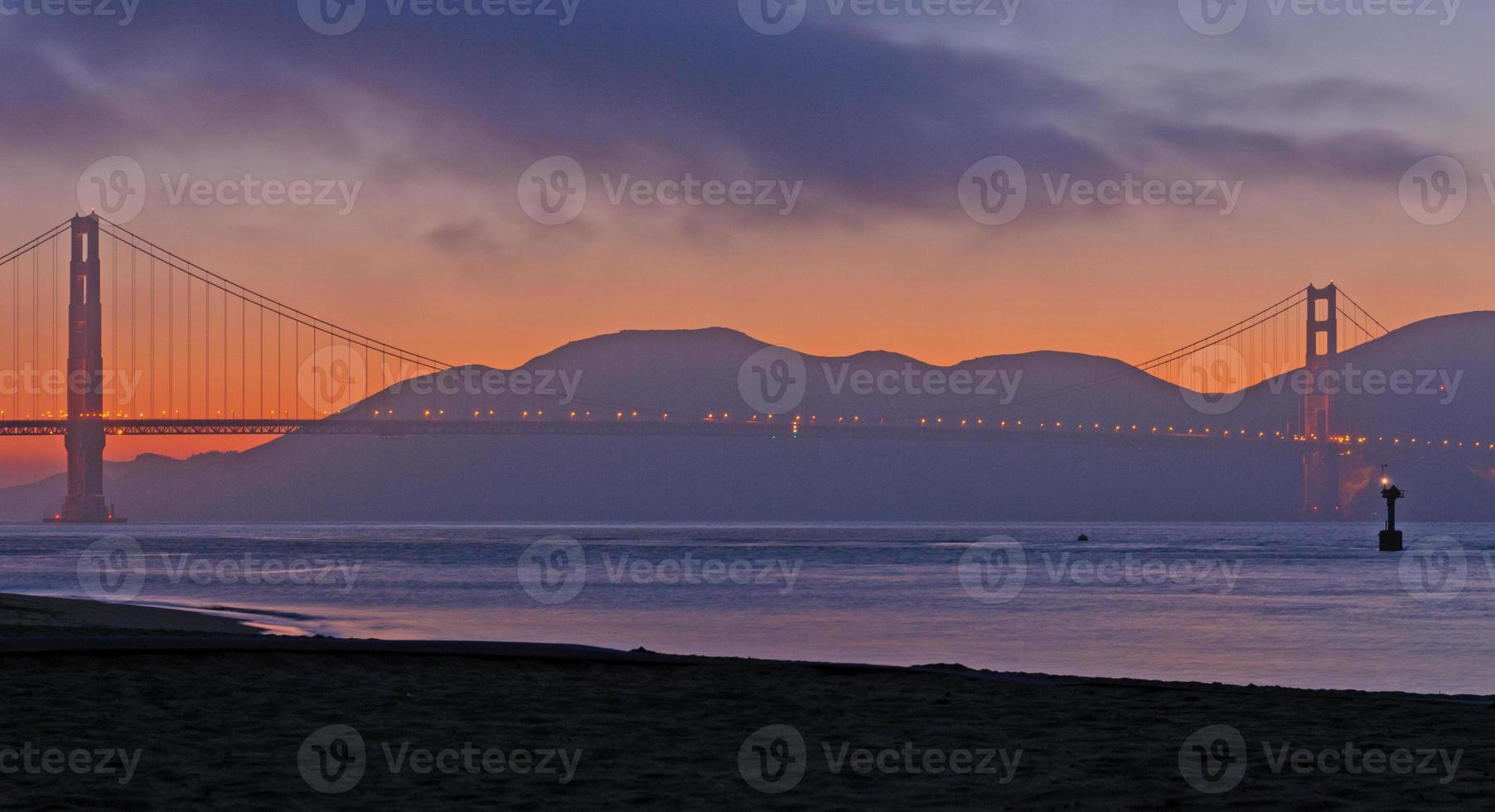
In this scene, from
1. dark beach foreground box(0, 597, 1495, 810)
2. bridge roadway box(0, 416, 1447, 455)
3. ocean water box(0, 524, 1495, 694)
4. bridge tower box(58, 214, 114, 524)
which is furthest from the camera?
bridge tower box(58, 214, 114, 524)

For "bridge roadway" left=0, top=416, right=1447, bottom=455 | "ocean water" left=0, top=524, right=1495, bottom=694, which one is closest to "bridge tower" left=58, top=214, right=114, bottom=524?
"bridge roadway" left=0, top=416, right=1447, bottom=455

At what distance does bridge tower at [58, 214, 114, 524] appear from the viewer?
10831 cm

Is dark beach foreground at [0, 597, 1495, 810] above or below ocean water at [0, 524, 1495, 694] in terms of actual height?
above

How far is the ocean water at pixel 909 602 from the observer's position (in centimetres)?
2427

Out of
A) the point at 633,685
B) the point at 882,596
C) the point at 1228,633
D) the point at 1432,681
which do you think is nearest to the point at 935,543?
the point at 882,596

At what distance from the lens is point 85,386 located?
109 metres

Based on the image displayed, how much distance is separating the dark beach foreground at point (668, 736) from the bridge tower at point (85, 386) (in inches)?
3891

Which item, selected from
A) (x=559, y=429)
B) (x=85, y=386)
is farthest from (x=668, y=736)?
(x=85, y=386)

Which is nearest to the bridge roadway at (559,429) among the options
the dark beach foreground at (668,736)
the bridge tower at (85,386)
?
the bridge tower at (85,386)

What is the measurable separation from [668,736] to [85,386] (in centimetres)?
10767

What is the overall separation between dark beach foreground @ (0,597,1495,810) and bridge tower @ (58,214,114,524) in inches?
3891

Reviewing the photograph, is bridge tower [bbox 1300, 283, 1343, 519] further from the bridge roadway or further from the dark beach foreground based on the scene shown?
the dark beach foreground

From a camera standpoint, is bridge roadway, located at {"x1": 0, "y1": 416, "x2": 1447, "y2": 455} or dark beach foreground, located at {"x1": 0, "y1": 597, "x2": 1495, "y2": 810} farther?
bridge roadway, located at {"x1": 0, "y1": 416, "x2": 1447, "y2": 455}

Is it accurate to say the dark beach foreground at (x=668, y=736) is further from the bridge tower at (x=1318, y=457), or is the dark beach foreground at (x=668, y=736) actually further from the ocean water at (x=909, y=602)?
the bridge tower at (x=1318, y=457)
